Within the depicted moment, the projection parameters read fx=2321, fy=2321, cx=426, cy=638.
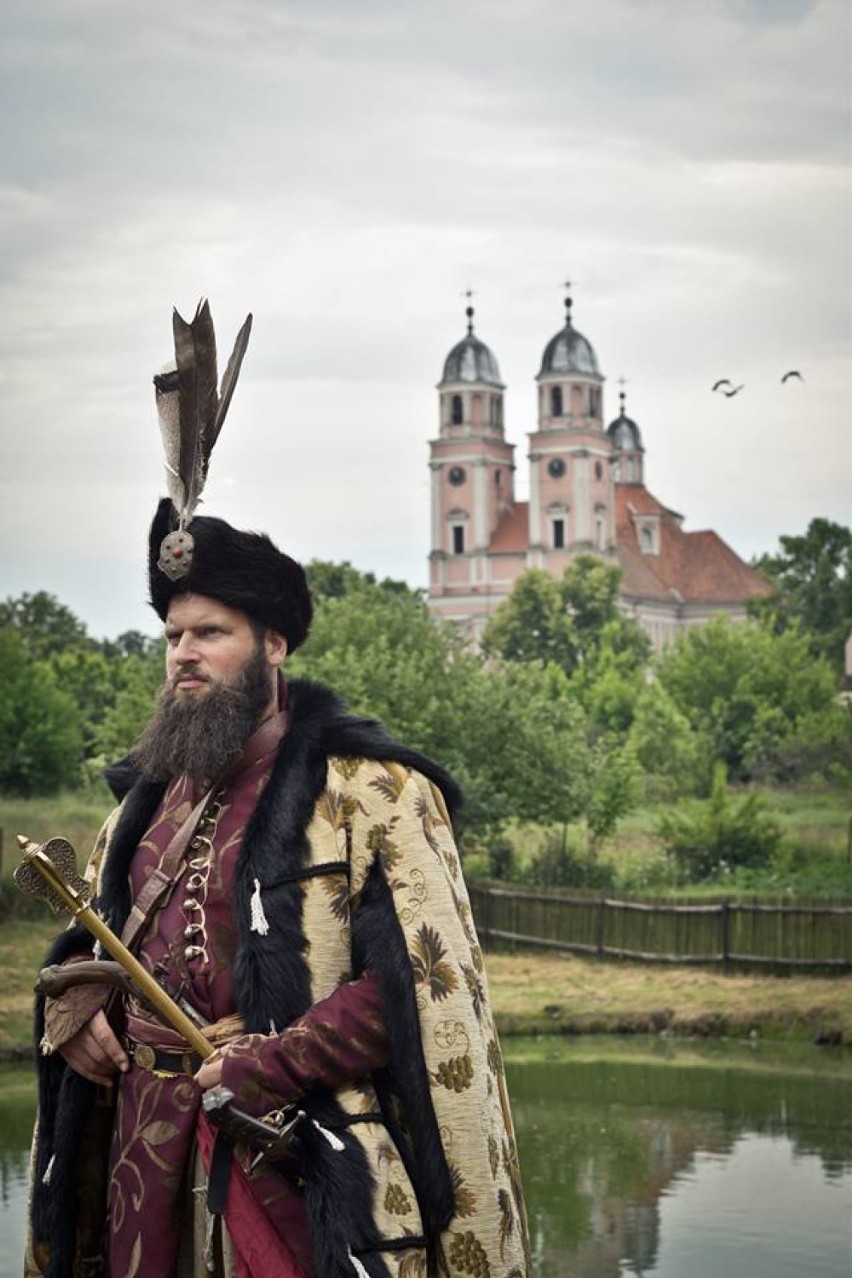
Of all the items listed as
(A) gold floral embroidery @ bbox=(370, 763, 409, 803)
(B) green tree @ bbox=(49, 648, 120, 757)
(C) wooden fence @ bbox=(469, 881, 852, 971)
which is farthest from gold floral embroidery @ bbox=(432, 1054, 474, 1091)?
(B) green tree @ bbox=(49, 648, 120, 757)

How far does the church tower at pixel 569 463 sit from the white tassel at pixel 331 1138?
323ft

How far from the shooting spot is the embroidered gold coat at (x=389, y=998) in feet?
10.7

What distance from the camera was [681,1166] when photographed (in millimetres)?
10359

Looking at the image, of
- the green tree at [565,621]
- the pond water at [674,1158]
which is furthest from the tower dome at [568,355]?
the pond water at [674,1158]

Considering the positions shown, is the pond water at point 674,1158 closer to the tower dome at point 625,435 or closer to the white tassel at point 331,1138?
the white tassel at point 331,1138

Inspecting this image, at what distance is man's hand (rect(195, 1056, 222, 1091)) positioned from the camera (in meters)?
3.26

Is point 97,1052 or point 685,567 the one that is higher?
point 685,567

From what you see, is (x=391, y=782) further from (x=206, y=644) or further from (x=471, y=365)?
(x=471, y=365)

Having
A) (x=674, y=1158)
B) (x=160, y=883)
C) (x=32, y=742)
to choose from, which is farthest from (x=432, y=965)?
(x=32, y=742)

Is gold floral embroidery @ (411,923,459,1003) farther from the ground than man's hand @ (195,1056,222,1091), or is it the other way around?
gold floral embroidery @ (411,923,459,1003)

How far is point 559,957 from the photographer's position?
2000 cm

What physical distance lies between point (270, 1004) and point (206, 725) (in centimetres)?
45

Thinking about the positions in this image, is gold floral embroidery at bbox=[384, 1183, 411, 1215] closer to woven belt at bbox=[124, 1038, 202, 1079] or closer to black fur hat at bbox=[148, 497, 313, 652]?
woven belt at bbox=[124, 1038, 202, 1079]

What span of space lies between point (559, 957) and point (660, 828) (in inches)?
240
